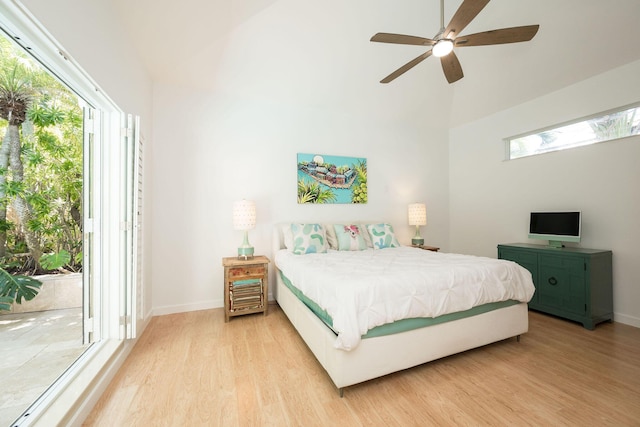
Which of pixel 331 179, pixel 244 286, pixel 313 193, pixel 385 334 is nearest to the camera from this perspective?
pixel 385 334

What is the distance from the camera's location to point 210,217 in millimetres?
3201

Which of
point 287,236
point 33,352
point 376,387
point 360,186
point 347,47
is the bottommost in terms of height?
point 376,387

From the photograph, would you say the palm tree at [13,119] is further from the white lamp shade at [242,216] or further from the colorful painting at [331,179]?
the colorful painting at [331,179]

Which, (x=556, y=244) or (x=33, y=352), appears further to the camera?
(x=556, y=244)

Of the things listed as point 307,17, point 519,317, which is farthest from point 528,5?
point 519,317

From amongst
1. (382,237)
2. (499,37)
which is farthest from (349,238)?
(499,37)

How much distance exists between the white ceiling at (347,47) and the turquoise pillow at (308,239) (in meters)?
1.84

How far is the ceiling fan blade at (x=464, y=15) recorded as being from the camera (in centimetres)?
159

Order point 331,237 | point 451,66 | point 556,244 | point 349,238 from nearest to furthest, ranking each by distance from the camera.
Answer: point 451,66 → point 556,244 → point 349,238 → point 331,237

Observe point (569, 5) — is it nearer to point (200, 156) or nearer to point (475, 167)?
point (475, 167)

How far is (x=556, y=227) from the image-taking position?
10.1 ft

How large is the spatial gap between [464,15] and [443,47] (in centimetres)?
24

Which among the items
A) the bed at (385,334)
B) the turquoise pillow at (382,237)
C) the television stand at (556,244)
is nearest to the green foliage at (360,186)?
the turquoise pillow at (382,237)

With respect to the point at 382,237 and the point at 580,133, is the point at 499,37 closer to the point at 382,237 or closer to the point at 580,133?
the point at 580,133
